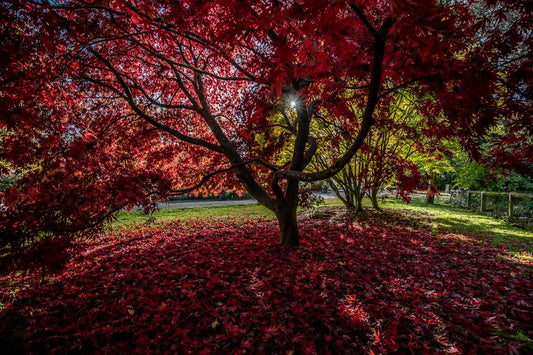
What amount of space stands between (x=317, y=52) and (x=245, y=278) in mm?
3645

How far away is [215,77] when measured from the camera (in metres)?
3.65

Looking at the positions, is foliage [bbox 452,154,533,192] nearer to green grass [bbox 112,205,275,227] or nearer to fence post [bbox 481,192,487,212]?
fence post [bbox 481,192,487,212]

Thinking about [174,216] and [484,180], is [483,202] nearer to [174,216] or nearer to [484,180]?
[484,180]

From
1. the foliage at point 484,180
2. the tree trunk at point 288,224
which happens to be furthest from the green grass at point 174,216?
the foliage at point 484,180

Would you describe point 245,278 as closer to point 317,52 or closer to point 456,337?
point 456,337

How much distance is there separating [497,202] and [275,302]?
555 inches

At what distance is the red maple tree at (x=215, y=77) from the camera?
7.78 feet

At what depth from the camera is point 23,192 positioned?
3.54 m

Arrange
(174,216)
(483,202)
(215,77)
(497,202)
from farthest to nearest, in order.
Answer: (483,202)
(497,202)
(174,216)
(215,77)

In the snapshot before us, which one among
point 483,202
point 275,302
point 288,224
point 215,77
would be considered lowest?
point 275,302

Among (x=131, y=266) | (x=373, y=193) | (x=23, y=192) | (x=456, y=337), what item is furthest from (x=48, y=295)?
(x=373, y=193)

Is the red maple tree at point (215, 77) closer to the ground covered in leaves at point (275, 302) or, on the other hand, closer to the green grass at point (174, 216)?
the ground covered in leaves at point (275, 302)

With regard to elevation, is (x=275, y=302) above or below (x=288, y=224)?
below

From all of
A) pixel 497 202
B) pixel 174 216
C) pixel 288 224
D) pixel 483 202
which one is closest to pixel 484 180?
pixel 483 202
